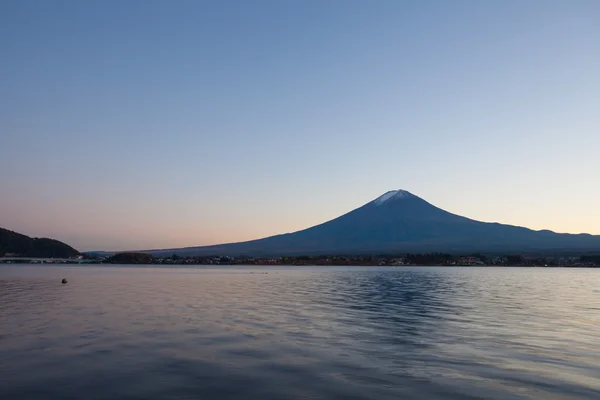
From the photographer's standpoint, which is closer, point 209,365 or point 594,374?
point 594,374

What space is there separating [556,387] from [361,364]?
6592 millimetres

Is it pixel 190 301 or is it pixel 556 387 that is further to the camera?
pixel 190 301

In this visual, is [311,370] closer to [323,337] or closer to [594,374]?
[323,337]

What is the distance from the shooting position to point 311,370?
731 inches

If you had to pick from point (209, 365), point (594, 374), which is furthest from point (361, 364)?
point (594, 374)

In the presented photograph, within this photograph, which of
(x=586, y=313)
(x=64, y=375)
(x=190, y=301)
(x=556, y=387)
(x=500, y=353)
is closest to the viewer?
(x=556, y=387)

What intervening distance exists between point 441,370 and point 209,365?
334 inches

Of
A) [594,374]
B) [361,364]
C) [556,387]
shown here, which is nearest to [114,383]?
[361,364]

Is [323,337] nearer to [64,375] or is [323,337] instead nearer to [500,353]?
[500,353]

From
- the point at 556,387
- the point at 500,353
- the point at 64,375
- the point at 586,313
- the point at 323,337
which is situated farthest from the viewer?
the point at 586,313

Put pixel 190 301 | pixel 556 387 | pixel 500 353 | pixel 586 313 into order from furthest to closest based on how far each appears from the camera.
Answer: pixel 190 301
pixel 586 313
pixel 500 353
pixel 556 387

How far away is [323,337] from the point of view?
84.7 feet

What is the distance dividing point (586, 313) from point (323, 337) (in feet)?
78.4

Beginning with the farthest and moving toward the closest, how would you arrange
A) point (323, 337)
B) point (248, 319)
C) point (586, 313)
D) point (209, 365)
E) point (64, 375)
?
point (586, 313) < point (248, 319) < point (323, 337) < point (209, 365) < point (64, 375)
